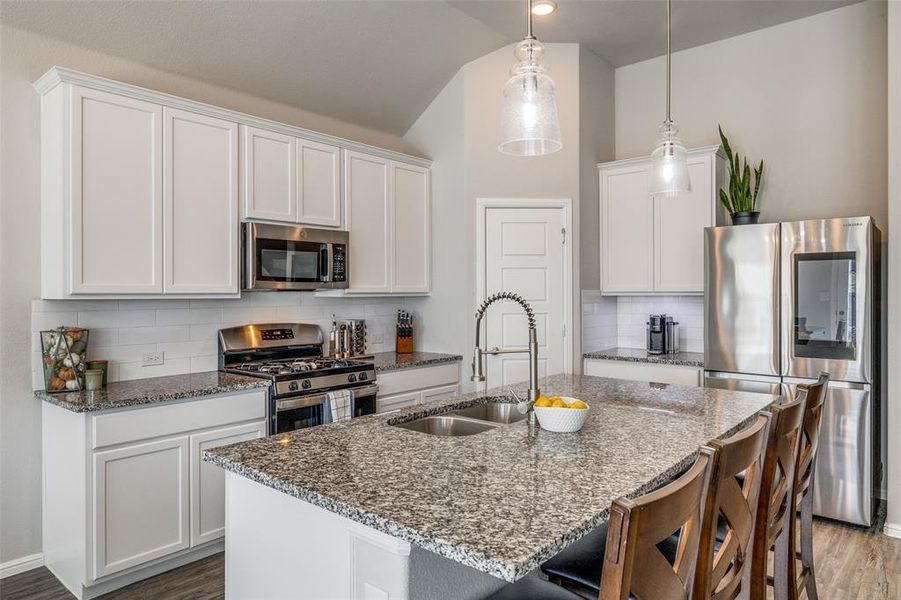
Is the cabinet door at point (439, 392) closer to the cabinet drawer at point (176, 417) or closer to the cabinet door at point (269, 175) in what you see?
the cabinet drawer at point (176, 417)

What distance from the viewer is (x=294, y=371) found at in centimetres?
331

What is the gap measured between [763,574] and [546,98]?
1553mm

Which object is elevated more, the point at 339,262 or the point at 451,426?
the point at 339,262

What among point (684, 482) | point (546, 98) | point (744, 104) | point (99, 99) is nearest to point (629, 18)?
point (744, 104)

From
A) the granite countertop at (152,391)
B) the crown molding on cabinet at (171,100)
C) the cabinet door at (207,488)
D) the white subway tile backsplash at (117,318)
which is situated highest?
the crown molding on cabinet at (171,100)

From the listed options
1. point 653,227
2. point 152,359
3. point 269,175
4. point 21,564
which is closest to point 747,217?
point 653,227

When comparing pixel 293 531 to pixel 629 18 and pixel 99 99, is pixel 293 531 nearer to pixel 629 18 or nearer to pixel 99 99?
pixel 99 99

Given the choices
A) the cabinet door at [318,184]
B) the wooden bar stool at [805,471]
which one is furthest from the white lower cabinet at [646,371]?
the cabinet door at [318,184]

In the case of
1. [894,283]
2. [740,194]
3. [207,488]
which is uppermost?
[740,194]

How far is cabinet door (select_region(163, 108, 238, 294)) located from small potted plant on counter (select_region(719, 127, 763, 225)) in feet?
10.5

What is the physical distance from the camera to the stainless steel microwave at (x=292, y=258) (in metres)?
3.44

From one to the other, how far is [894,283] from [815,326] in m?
0.44

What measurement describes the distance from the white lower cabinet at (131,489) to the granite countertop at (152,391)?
47 mm

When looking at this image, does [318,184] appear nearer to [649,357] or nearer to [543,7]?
[543,7]
